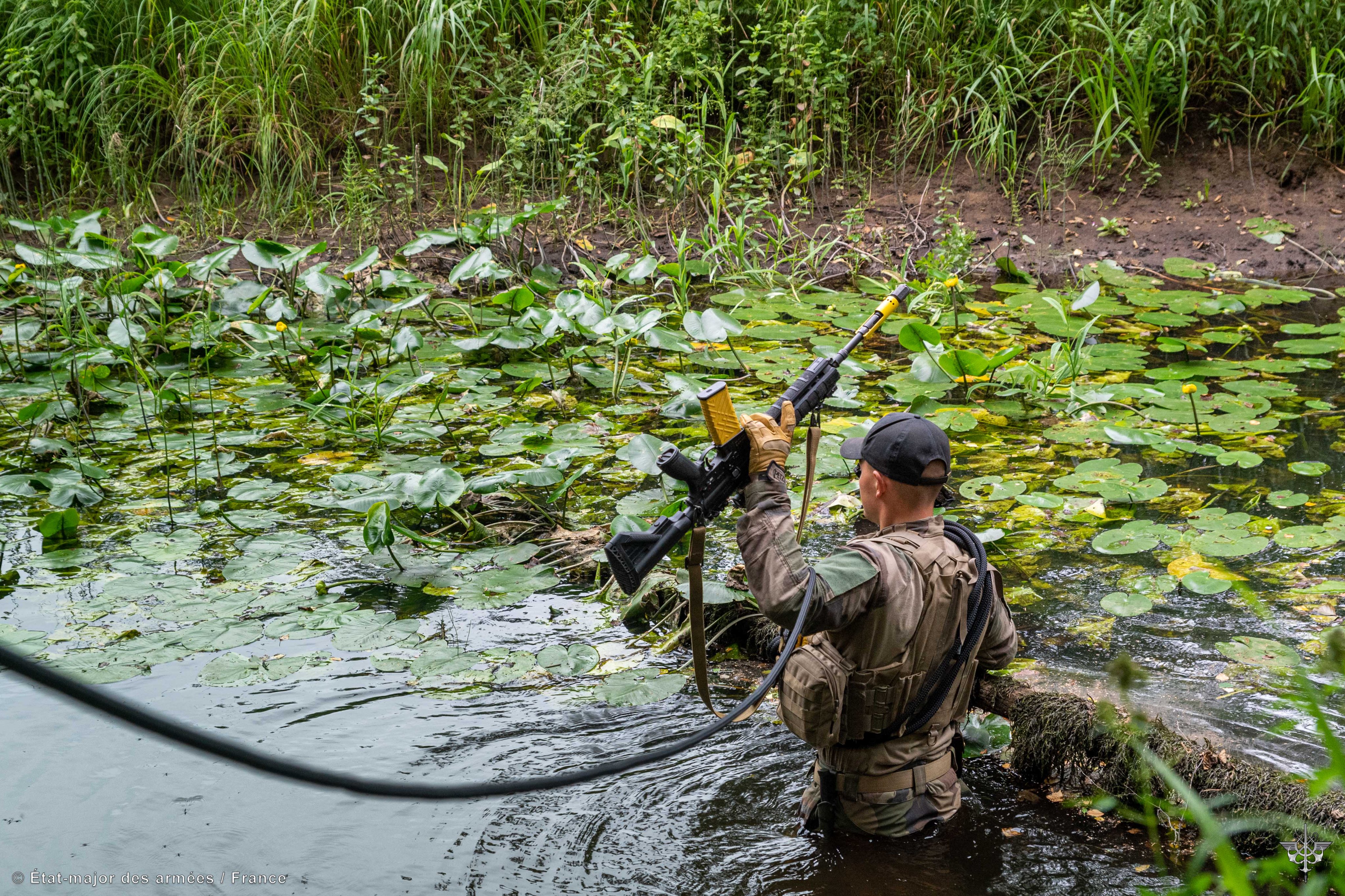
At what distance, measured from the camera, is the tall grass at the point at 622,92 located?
764 cm

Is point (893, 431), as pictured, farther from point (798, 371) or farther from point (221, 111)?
point (221, 111)

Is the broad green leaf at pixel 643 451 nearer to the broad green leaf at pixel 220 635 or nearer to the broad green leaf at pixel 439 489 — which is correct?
the broad green leaf at pixel 439 489

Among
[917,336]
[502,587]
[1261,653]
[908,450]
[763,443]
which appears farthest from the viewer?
[917,336]

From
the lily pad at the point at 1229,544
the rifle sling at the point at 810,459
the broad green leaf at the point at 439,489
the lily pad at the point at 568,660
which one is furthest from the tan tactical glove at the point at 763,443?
the lily pad at the point at 1229,544

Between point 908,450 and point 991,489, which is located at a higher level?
point 908,450

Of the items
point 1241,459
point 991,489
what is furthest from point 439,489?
point 1241,459

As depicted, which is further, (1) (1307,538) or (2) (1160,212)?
(2) (1160,212)

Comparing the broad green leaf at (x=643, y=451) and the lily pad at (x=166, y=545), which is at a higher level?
the broad green leaf at (x=643, y=451)

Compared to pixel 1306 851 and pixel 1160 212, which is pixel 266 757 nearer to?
pixel 1306 851

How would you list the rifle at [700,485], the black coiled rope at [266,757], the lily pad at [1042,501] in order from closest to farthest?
the black coiled rope at [266,757] < the rifle at [700,485] < the lily pad at [1042,501]

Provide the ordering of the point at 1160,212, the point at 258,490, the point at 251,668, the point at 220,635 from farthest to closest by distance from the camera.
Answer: the point at 1160,212, the point at 258,490, the point at 220,635, the point at 251,668

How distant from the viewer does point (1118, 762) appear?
2.76m

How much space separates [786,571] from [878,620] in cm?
30

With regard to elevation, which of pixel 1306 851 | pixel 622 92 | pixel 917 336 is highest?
pixel 622 92
